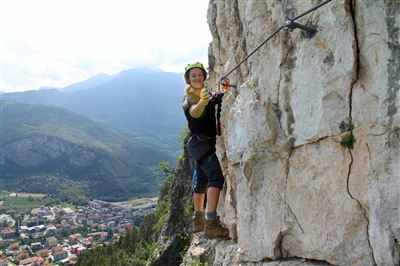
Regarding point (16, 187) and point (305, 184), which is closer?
point (305, 184)

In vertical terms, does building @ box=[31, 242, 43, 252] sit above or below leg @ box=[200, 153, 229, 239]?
below

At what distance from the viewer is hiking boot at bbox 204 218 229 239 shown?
324 inches

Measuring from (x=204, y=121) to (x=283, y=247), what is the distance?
9.38 feet

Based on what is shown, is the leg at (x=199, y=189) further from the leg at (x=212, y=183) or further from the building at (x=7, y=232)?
the building at (x=7, y=232)

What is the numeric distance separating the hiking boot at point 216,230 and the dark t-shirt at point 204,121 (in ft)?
6.06

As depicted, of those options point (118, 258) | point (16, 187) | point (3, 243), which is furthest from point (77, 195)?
point (118, 258)

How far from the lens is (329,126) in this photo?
4.91 meters

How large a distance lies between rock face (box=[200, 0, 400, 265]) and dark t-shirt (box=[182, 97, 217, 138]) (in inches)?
41.8

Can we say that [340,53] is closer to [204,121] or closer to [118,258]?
[204,121]

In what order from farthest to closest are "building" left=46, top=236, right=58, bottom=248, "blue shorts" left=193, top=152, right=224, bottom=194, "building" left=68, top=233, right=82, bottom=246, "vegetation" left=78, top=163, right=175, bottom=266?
"building" left=68, top=233, right=82, bottom=246
"building" left=46, top=236, right=58, bottom=248
"vegetation" left=78, top=163, right=175, bottom=266
"blue shorts" left=193, top=152, right=224, bottom=194

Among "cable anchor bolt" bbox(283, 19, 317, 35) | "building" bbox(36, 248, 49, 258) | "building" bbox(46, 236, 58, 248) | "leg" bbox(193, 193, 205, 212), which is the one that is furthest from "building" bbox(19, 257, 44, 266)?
"cable anchor bolt" bbox(283, 19, 317, 35)

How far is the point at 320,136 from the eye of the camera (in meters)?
5.04

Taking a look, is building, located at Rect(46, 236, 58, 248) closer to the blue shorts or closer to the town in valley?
the town in valley

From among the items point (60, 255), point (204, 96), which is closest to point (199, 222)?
point (204, 96)
